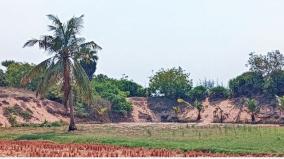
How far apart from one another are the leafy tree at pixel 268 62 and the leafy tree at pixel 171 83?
10044mm

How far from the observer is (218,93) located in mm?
64938

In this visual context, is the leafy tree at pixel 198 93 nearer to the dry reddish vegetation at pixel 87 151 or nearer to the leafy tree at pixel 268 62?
the leafy tree at pixel 268 62

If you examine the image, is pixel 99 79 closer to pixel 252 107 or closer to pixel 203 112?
pixel 203 112

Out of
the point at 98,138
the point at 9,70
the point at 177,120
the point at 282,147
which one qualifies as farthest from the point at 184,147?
the point at 9,70

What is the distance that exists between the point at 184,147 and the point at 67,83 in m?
14.4

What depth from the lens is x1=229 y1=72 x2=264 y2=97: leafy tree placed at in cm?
6144

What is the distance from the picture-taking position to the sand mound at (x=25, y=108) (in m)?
45.5

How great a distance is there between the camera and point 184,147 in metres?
20.8

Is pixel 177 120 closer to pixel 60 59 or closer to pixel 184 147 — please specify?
pixel 60 59

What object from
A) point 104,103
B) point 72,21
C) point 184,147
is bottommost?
point 184,147

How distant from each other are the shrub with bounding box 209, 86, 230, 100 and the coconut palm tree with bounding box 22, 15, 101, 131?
34.0 meters

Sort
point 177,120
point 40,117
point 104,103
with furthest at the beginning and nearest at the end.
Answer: point 177,120, point 104,103, point 40,117

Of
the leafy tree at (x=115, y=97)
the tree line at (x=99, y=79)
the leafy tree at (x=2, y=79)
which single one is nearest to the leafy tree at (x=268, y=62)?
the tree line at (x=99, y=79)

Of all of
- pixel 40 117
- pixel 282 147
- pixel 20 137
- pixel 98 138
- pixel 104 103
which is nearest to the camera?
pixel 282 147
